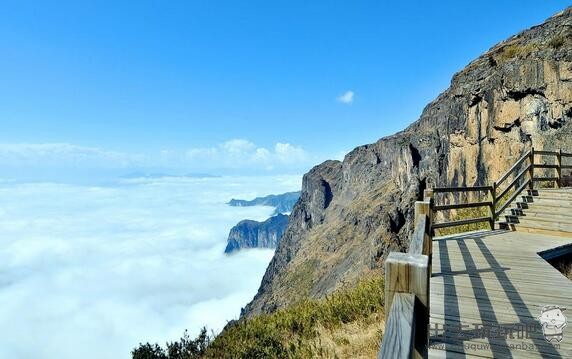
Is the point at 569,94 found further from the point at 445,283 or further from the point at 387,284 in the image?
the point at 387,284

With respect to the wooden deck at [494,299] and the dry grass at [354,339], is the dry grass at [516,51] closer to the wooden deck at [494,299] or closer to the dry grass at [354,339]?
the wooden deck at [494,299]

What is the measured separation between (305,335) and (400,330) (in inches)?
232

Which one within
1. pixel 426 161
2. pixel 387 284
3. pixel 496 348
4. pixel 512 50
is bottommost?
pixel 496 348

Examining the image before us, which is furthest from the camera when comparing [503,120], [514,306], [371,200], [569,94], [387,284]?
[371,200]

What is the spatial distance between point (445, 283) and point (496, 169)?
144 ft

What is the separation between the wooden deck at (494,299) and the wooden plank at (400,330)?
243 centimetres

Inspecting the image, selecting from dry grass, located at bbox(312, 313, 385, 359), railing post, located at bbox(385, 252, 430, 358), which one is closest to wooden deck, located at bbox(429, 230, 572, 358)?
dry grass, located at bbox(312, 313, 385, 359)

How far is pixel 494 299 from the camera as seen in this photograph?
19.3 feet

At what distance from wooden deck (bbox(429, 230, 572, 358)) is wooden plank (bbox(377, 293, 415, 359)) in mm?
2433

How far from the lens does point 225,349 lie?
7.63 metres

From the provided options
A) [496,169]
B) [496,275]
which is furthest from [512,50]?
[496,275]

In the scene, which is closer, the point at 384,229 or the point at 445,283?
the point at 445,283

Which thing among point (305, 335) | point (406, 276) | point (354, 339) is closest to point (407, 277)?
point (406, 276)

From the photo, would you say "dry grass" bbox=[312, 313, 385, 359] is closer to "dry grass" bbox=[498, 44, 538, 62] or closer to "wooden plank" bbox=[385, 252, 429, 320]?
"wooden plank" bbox=[385, 252, 429, 320]
